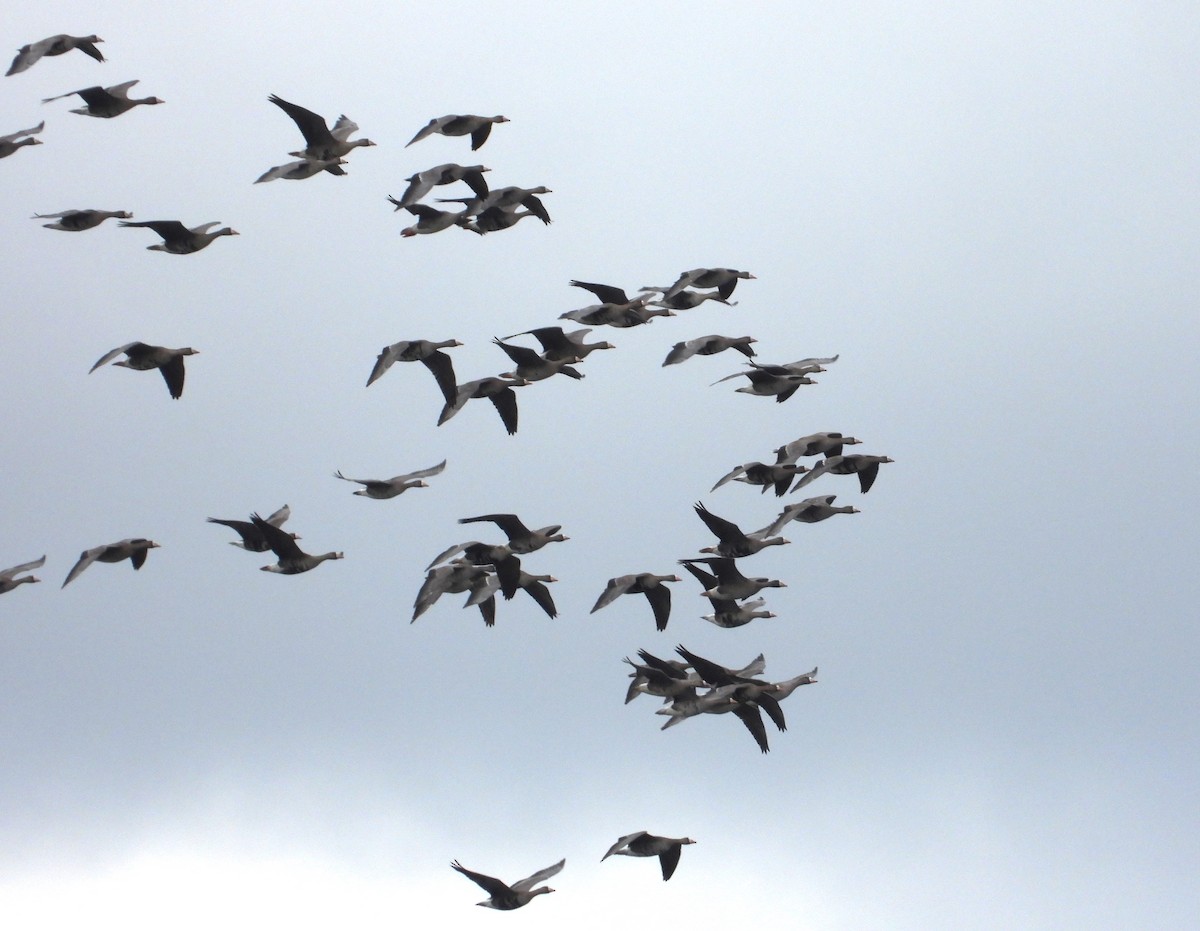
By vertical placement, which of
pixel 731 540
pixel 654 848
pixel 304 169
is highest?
pixel 304 169

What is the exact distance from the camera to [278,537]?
38.9 m

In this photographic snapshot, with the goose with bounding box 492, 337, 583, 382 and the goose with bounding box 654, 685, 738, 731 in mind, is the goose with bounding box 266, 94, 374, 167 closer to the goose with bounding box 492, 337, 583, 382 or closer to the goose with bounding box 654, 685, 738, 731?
the goose with bounding box 492, 337, 583, 382

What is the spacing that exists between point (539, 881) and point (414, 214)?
15818 millimetres

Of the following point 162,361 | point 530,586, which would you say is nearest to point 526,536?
point 530,586

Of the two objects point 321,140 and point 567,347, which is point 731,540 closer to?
point 567,347

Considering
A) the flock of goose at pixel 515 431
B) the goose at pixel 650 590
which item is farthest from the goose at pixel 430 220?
the goose at pixel 650 590

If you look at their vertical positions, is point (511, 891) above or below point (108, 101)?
below

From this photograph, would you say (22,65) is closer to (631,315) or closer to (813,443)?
(631,315)

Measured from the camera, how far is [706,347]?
42.2 metres

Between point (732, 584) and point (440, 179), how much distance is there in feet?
39.3

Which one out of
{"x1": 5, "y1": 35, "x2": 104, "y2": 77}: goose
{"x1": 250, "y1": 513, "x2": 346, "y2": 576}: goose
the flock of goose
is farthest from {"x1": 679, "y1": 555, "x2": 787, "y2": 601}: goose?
{"x1": 5, "y1": 35, "x2": 104, "y2": 77}: goose

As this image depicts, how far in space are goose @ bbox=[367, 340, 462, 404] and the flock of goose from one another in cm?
3

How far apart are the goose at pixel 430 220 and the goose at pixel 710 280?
5.42m

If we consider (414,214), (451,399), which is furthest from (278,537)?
(414,214)
